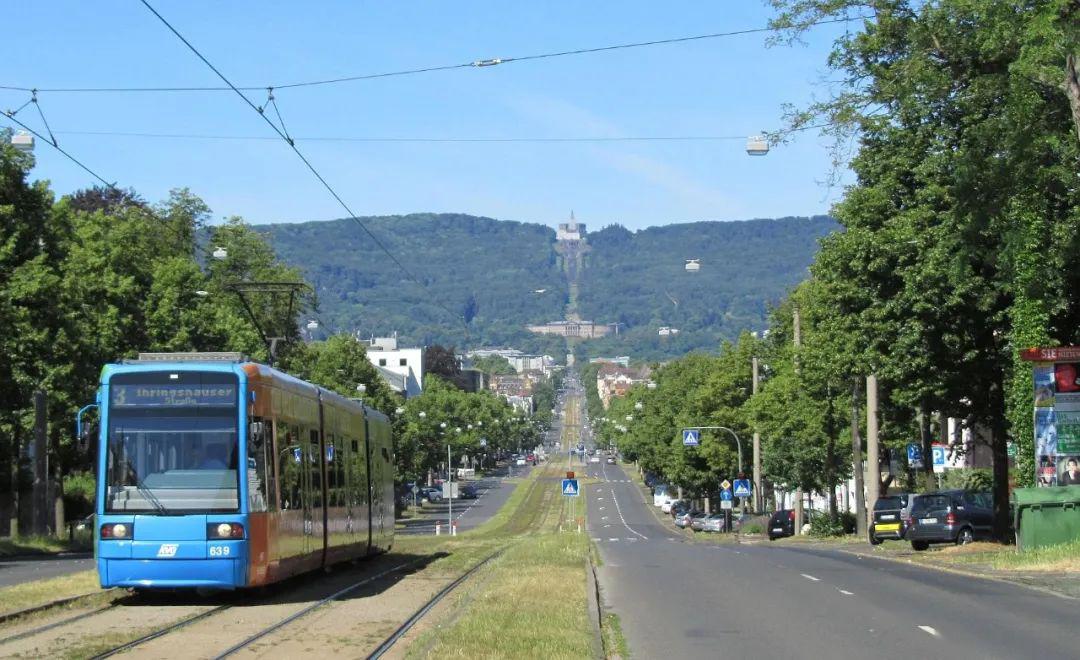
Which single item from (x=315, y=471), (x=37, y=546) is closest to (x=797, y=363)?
(x=37, y=546)

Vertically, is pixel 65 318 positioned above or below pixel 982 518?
above

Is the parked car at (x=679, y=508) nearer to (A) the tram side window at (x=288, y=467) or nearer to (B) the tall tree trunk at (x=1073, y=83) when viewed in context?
(B) the tall tree trunk at (x=1073, y=83)

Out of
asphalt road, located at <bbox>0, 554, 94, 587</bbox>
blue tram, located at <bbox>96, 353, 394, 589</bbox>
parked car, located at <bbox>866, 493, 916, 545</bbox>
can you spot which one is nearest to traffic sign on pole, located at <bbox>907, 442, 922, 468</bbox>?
parked car, located at <bbox>866, 493, 916, 545</bbox>

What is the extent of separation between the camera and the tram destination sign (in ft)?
63.6

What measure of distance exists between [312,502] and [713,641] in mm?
9425

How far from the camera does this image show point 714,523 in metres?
80.1

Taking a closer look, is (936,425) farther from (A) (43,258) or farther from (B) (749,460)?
(A) (43,258)

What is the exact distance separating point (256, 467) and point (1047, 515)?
55.0 ft

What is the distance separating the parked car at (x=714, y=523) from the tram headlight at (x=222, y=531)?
202ft

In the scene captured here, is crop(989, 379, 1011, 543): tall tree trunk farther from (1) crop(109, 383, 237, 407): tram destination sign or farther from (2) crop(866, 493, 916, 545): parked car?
(1) crop(109, 383, 237, 407): tram destination sign

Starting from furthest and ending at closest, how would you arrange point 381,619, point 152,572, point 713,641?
1. point 152,572
2. point 381,619
3. point 713,641

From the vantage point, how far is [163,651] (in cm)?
1420

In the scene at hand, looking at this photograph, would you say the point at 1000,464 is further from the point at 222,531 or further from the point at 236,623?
the point at 236,623

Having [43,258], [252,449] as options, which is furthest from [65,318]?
[252,449]
